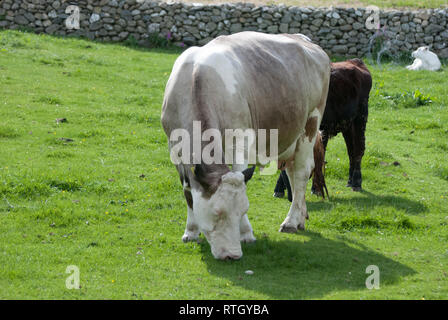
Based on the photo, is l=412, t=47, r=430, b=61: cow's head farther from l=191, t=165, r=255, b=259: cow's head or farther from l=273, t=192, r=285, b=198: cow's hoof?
l=191, t=165, r=255, b=259: cow's head

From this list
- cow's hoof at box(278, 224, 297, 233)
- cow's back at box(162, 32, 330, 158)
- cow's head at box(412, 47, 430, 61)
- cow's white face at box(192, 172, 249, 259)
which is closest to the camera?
cow's white face at box(192, 172, 249, 259)

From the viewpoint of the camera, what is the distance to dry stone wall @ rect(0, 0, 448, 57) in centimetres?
2041

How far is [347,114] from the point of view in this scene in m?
10.4

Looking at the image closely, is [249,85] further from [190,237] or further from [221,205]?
[190,237]

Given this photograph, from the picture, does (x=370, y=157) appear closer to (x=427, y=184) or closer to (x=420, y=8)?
(x=427, y=184)

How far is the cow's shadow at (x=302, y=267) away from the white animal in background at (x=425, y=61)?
Result: 12402mm

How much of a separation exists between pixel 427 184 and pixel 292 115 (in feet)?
14.6

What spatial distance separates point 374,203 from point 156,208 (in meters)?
3.61

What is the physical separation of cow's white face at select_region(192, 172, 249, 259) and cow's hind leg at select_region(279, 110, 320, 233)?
6.33ft

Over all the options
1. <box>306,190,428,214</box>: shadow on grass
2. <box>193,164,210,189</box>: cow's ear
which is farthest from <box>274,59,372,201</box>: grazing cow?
<box>193,164,210,189</box>: cow's ear

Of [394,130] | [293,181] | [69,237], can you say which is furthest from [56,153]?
[394,130]

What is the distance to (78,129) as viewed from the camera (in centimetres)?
1246

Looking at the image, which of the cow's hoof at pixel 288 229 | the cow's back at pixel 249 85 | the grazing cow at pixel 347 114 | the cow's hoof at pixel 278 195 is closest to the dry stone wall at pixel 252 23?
the grazing cow at pixel 347 114

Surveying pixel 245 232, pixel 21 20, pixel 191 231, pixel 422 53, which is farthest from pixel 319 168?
pixel 21 20
